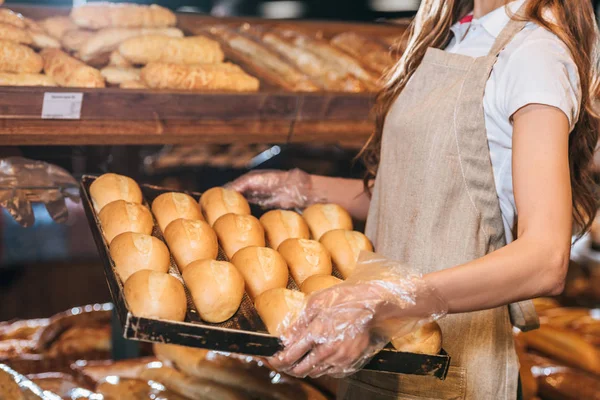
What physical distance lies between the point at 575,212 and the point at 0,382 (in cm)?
159

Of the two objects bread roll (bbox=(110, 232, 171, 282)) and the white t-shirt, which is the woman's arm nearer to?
the white t-shirt

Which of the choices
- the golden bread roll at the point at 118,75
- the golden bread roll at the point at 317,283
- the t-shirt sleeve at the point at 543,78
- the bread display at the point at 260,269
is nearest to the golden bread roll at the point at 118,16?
the golden bread roll at the point at 118,75

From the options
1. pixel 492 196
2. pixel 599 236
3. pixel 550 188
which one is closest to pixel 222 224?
pixel 492 196

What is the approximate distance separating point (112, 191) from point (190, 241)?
1.06 feet

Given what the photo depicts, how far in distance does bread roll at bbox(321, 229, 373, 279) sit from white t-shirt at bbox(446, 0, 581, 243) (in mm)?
353

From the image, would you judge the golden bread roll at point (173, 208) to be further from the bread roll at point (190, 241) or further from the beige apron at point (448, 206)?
the beige apron at point (448, 206)

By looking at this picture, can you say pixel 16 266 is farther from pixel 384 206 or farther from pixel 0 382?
pixel 384 206

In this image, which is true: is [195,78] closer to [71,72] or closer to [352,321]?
[71,72]

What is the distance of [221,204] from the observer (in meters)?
1.82

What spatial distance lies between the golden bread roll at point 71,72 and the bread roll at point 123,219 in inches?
22.5

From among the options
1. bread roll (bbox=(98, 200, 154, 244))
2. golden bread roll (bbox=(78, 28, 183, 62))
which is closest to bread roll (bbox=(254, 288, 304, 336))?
bread roll (bbox=(98, 200, 154, 244))

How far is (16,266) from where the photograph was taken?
3566 millimetres

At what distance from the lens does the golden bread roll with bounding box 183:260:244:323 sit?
1.37 m

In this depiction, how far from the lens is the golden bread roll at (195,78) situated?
86.7 inches
